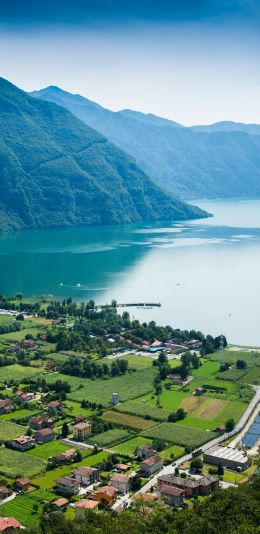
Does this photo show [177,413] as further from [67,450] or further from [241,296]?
[241,296]

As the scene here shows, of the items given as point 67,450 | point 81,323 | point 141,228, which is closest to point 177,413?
point 67,450

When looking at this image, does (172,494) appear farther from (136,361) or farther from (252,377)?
(136,361)

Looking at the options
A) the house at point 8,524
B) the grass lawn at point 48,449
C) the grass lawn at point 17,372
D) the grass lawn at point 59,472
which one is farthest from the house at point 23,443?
the grass lawn at point 17,372

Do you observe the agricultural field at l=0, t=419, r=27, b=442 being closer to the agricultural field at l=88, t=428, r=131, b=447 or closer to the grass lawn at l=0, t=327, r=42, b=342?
the agricultural field at l=88, t=428, r=131, b=447

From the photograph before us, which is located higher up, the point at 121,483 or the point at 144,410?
the point at 144,410

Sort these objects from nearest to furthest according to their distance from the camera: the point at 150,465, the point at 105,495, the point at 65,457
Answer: the point at 105,495 < the point at 150,465 < the point at 65,457

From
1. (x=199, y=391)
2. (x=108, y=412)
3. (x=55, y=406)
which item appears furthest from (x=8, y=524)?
(x=199, y=391)
